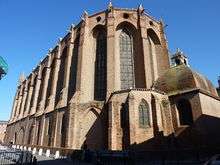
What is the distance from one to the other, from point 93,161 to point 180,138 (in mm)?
9205

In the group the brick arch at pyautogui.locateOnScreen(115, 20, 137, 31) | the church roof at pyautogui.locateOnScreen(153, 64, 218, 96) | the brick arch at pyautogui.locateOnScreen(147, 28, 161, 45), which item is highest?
the brick arch at pyautogui.locateOnScreen(115, 20, 137, 31)

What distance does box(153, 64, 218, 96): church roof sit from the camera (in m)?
23.0

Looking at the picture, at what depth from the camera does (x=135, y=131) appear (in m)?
19.8

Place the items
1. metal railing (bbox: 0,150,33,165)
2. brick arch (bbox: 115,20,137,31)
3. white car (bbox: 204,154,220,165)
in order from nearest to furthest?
1. white car (bbox: 204,154,220,165)
2. metal railing (bbox: 0,150,33,165)
3. brick arch (bbox: 115,20,137,31)

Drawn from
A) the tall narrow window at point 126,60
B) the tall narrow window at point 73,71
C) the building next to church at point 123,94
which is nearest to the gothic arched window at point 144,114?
the building next to church at point 123,94

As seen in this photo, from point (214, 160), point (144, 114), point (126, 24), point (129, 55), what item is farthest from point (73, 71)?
point (214, 160)

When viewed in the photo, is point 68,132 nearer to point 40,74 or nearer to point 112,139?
→ point 112,139

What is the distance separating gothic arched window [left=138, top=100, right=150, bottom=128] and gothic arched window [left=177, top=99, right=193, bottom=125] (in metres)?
3.75

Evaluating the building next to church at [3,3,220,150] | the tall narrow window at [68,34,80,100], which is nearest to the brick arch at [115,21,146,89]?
the building next to church at [3,3,220,150]

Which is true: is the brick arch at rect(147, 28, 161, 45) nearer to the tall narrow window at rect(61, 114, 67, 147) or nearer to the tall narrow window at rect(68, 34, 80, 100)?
the tall narrow window at rect(68, 34, 80, 100)

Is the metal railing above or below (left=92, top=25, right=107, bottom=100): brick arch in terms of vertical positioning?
below

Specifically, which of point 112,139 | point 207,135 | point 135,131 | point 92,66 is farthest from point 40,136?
point 207,135

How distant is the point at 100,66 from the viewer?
28297 mm

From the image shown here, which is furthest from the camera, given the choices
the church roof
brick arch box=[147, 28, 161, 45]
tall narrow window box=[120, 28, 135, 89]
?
brick arch box=[147, 28, 161, 45]
